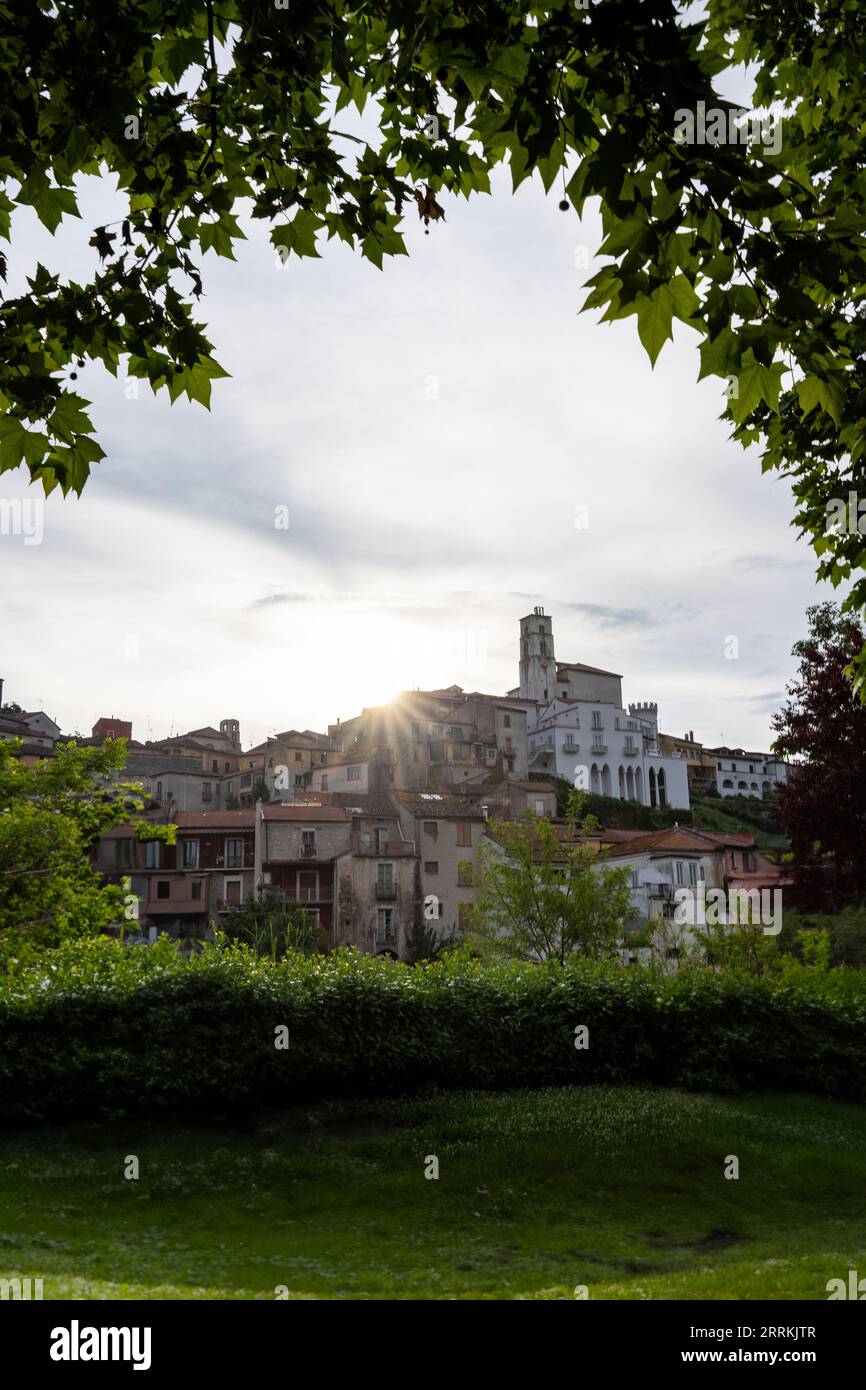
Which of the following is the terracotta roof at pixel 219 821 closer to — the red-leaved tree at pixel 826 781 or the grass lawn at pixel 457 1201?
the red-leaved tree at pixel 826 781

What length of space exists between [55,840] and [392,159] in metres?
16.9

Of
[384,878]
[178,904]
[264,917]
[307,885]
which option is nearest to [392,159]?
[264,917]

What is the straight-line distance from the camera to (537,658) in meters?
117

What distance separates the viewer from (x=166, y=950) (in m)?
15.8

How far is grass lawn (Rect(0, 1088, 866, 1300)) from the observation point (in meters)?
7.54

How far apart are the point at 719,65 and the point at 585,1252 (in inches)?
348

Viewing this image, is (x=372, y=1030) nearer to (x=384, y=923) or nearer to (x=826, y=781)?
(x=826, y=781)

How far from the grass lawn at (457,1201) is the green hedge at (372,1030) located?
616 mm

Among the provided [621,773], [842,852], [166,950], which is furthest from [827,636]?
[621,773]

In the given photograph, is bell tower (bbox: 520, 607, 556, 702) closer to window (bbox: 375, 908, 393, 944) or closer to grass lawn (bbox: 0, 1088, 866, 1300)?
window (bbox: 375, 908, 393, 944)

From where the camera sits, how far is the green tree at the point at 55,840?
18.9m

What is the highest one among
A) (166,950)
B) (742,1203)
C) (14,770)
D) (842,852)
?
→ (14,770)

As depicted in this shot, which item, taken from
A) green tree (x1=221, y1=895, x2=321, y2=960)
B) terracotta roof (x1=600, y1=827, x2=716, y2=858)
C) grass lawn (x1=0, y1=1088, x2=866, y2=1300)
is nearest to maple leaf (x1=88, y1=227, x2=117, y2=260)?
grass lawn (x1=0, y1=1088, x2=866, y2=1300)
